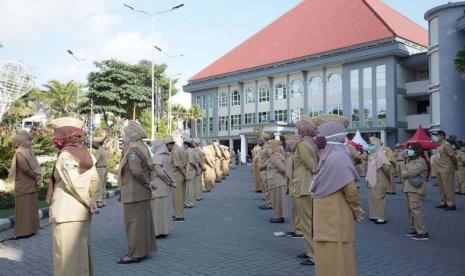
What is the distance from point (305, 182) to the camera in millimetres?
7191

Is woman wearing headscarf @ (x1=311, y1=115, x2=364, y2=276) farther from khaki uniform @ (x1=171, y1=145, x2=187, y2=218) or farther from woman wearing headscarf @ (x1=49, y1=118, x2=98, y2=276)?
khaki uniform @ (x1=171, y1=145, x2=187, y2=218)

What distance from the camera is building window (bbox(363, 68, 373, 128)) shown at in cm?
4244

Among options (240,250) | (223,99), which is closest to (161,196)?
(240,250)

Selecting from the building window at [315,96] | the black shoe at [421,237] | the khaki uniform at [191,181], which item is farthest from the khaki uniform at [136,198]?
the building window at [315,96]

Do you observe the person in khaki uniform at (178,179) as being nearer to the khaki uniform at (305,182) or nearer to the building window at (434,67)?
the khaki uniform at (305,182)

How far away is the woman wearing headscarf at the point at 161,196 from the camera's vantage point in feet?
26.5

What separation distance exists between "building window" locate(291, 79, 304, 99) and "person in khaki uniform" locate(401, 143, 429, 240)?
1596 inches

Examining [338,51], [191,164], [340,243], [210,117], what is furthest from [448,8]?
[210,117]

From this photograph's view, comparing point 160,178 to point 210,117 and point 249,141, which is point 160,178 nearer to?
point 249,141

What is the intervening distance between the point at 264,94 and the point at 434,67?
77.1 feet

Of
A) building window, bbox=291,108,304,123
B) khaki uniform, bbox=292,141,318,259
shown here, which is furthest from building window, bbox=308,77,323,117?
khaki uniform, bbox=292,141,318,259

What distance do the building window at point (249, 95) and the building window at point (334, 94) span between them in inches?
414

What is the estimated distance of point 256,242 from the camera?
311 inches

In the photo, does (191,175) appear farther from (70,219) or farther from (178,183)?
(70,219)
